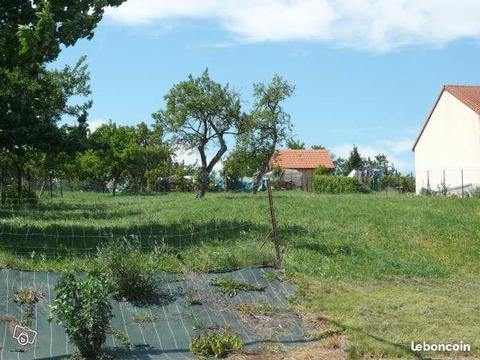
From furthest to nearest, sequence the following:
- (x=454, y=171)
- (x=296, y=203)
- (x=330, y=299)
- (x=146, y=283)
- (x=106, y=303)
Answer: (x=454, y=171)
(x=296, y=203)
(x=330, y=299)
(x=146, y=283)
(x=106, y=303)

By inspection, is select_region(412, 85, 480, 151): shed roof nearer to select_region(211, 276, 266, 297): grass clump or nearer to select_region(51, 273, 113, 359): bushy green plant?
select_region(211, 276, 266, 297): grass clump

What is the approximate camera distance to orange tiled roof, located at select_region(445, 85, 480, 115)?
4159cm

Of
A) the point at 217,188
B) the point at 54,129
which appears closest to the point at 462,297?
the point at 54,129

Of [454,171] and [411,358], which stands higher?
[454,171]

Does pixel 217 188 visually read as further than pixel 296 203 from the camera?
Yes

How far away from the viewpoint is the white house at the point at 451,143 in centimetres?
4105

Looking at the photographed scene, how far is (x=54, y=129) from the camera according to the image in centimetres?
1939

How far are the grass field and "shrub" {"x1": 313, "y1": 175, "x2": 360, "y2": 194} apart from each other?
1083 inches

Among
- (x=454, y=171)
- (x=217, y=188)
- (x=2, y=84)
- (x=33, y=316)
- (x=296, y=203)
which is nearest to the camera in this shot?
(x=33, y=316)

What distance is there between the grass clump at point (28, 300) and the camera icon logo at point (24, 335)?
0.19 metres

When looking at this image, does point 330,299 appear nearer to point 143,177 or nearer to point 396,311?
point 396,311

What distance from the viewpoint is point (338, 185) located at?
5006 centimetres

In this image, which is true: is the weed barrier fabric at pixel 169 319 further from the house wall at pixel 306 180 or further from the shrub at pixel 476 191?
the house wall at pixel 306 180

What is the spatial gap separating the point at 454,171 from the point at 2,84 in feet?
104
